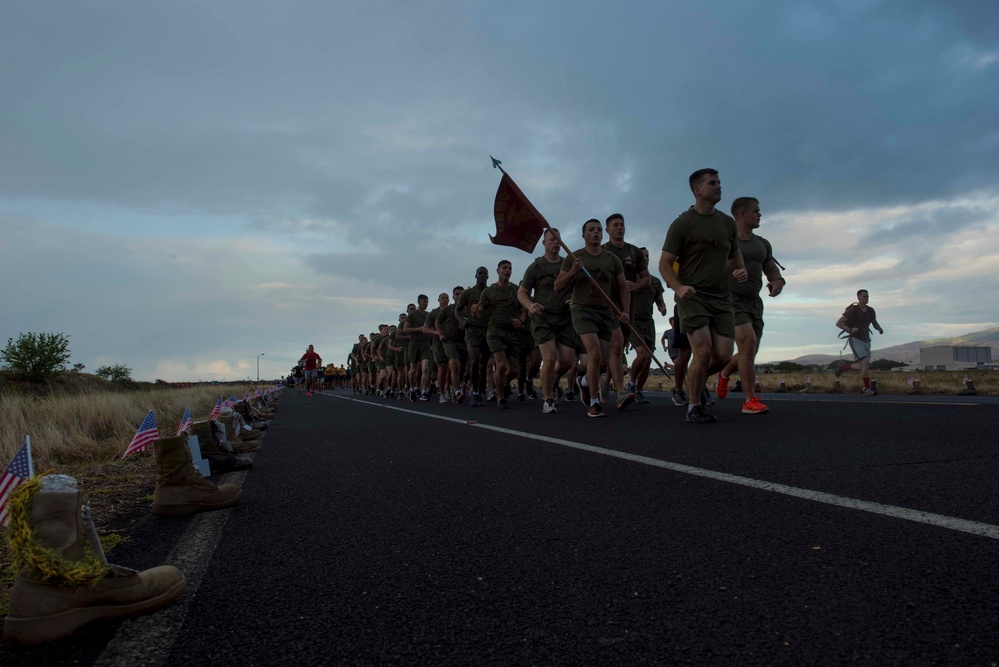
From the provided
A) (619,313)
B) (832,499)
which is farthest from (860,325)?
(832,499)

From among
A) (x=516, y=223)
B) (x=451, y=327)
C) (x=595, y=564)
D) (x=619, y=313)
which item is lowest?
(x=595, y=564)

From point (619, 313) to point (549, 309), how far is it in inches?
48.5

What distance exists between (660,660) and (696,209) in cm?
638

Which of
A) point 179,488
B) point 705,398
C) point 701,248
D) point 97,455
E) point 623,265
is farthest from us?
point 623,265

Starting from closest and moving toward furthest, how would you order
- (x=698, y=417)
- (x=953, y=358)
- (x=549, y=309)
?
(x=698, y=417) → (x=549, y=309) → (x=953, y=358)

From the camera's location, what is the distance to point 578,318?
952cm

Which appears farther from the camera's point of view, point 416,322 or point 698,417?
point 416,322

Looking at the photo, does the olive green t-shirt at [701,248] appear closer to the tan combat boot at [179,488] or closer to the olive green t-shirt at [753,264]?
the olive green t-shirt at [753,264]

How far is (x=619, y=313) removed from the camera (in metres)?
9.66

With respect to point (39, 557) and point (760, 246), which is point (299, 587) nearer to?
point (39, 557)

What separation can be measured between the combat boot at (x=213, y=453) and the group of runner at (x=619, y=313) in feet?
13.8

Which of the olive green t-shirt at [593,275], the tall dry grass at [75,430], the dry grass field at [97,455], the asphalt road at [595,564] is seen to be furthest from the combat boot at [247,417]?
the asphalt road at [595,564]

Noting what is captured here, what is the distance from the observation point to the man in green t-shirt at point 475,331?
13.7 metres

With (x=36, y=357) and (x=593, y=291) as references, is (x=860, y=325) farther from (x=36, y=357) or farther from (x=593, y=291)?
(x=36, y=357)
